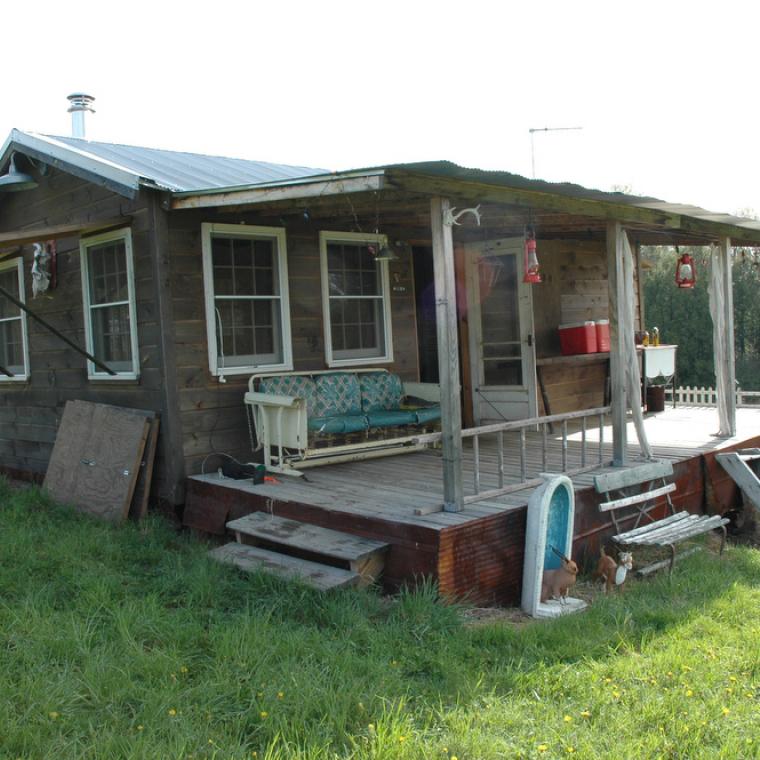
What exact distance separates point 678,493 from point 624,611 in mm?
2624

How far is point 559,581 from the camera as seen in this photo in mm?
5148

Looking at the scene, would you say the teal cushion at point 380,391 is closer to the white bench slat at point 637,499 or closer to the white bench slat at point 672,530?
the white bench slat at point 637,499

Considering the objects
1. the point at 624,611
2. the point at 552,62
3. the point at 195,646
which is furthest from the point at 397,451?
the point at 552,62

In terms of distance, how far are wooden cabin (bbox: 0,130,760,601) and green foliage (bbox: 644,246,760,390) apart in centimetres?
1860

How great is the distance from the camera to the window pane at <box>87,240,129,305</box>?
730cm

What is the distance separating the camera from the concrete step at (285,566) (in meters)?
4.80

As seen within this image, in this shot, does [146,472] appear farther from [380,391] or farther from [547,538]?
[547,538]

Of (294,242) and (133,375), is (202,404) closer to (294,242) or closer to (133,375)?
(133,375)

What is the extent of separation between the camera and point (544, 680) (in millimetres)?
3738

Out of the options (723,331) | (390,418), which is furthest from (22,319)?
(723,331)

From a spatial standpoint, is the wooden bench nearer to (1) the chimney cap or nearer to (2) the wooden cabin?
(2) the wooden cabin

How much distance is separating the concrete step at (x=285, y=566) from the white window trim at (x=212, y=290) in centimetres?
179

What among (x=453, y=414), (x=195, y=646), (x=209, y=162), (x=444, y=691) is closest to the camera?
(x=444, y=691)

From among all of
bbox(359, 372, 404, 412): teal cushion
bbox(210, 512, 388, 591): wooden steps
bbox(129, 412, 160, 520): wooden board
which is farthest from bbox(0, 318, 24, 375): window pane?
bbox(210, 512, 388, 591): wooden steps
